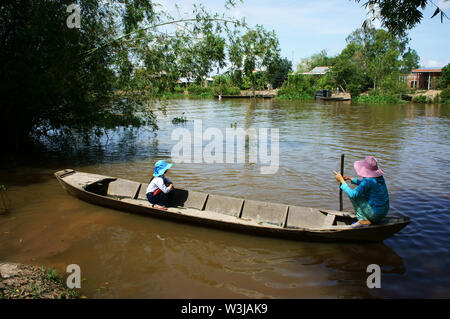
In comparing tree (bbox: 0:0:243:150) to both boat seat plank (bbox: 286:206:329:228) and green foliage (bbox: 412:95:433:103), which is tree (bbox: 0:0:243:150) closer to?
boat seat plank (bbox: 286:206:329:228)

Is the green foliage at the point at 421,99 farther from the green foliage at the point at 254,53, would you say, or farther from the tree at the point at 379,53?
the green foliage at the point at 254,53

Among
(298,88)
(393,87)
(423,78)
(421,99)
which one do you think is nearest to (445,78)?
(421,99)

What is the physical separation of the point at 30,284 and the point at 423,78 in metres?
57.7

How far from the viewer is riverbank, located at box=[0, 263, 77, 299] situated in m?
3.46

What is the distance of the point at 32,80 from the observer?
895 cm

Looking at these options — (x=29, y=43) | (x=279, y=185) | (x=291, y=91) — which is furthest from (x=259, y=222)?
(x=291, y=91)

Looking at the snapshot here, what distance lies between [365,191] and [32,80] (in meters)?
9.00

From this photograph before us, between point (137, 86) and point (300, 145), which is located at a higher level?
point (137, 86)

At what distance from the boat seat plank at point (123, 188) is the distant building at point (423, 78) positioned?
5011 centimetres

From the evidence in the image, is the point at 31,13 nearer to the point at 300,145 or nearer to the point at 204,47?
the point at 204,47

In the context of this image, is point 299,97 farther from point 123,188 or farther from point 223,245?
point 223,245

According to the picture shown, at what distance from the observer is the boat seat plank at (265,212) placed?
231 inches

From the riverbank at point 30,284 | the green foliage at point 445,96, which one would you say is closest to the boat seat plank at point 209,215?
the riverbank at point 30,284

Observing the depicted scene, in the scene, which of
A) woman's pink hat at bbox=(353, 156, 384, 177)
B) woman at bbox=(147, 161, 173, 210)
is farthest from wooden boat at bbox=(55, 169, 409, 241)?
woman's pink hat at bbox=(353, 156, 384, 177)
